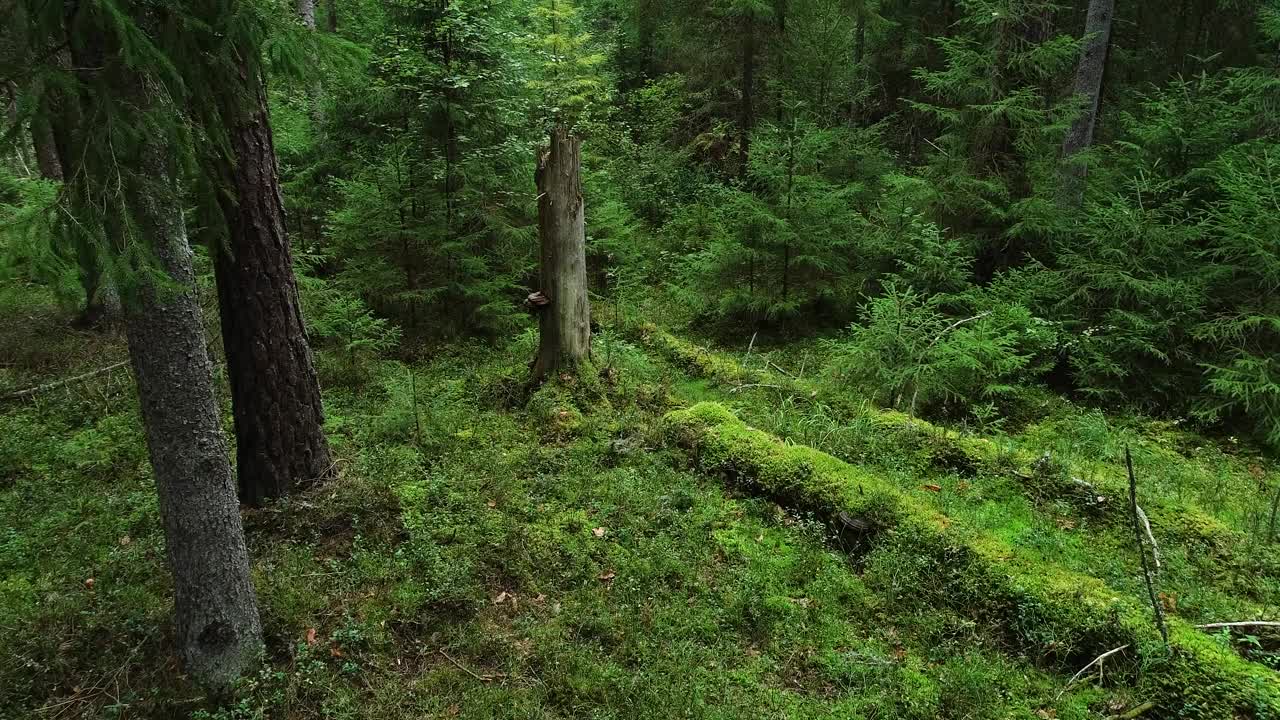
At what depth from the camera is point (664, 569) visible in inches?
211

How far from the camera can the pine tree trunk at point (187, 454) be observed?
11.2ft

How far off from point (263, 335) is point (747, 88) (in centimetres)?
1406

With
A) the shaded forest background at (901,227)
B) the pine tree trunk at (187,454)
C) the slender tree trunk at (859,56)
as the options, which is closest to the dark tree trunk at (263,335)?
the pine tree trunk at (187,454)

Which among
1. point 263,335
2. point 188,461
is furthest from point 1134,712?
point 263,335

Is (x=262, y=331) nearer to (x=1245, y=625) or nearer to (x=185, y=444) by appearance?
(x=185, y=444)

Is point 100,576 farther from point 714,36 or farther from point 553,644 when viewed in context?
point 714,36

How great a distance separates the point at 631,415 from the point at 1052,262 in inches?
299

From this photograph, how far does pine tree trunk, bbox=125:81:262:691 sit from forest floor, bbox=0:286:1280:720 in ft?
0.98

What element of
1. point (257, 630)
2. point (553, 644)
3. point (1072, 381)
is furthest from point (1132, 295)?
point (257, 630)

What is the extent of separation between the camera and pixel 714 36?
16609 mm

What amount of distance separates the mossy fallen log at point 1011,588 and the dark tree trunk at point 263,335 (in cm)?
390

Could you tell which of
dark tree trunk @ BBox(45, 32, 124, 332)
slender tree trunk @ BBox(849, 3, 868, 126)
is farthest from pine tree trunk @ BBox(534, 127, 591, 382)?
slender tree trunk @ BBox(849, 3, 868, 126)

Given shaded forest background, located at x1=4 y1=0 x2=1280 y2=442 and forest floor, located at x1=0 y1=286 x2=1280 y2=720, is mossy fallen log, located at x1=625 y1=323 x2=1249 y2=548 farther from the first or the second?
shaded forest background, located at x1=4 y1=0 x2=1280 y2=442

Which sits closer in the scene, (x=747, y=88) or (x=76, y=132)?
(x=76, y=132)
